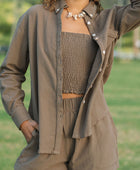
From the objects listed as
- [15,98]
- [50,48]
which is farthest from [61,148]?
[50,48]

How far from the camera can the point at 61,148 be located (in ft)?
8.39

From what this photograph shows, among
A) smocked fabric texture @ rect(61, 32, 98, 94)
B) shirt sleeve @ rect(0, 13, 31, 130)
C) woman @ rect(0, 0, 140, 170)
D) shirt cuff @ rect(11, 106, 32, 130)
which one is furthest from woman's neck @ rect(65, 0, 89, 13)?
shirt cuff @ rect(11, 106, 32, 130)

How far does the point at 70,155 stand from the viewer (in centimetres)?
257

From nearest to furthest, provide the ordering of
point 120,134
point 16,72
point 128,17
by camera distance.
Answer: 1. point 128,17
2. point 16,72
3. point 120,134

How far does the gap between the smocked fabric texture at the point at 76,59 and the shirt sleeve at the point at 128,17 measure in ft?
0.81

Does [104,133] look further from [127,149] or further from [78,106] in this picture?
[127,149]

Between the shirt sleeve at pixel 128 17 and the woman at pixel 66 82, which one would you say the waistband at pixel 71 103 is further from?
the shirt sleeve at pixel 128 17

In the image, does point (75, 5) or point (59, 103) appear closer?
point (59, 103)

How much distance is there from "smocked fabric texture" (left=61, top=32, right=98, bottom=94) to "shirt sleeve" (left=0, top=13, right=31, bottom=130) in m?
0.30

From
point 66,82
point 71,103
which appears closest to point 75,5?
point 66,82

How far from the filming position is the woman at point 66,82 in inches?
100

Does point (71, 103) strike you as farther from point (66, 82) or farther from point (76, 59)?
point (76, 59)

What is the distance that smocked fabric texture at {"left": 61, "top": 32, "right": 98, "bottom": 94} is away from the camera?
2598mm

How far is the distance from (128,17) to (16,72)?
0.87 m
